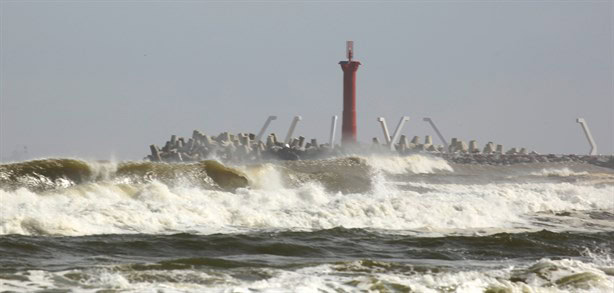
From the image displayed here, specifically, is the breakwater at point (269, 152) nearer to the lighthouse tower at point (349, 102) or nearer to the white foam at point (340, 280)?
the lighthouse tower at point (349, 102)

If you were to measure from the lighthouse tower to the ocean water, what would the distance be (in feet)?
113

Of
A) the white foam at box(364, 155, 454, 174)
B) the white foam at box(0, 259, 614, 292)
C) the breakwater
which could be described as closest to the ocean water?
the white foam at box(0, 259, 614, 292)

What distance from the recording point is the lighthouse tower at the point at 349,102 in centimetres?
5696

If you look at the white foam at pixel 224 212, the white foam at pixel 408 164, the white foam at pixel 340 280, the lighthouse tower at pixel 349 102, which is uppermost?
the lighthouse tower at pixel 349 102

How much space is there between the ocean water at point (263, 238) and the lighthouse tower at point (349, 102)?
3434cm

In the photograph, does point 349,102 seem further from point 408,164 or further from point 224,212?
point 224,212

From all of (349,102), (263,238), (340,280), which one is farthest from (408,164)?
(340,280)

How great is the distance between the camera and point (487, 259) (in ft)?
37.5

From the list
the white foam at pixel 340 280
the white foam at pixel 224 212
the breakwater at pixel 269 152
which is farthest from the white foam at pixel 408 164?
the white foam at pixel 340 280

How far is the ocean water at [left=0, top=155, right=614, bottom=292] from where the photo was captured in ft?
28.7

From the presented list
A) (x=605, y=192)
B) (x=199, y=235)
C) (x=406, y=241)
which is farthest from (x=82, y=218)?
(x=605, y=192)

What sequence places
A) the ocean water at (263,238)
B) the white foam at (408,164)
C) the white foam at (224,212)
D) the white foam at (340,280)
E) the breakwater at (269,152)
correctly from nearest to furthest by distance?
1. the white foam at (340,280)
2. the ocean water at (263,238)
3. the white foam at (224,212)
4. the white foam at (408,164)
5. the breakwater at (269,152)

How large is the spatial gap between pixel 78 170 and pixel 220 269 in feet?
34.6

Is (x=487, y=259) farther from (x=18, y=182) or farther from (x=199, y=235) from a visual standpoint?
(x=18, y=182)
